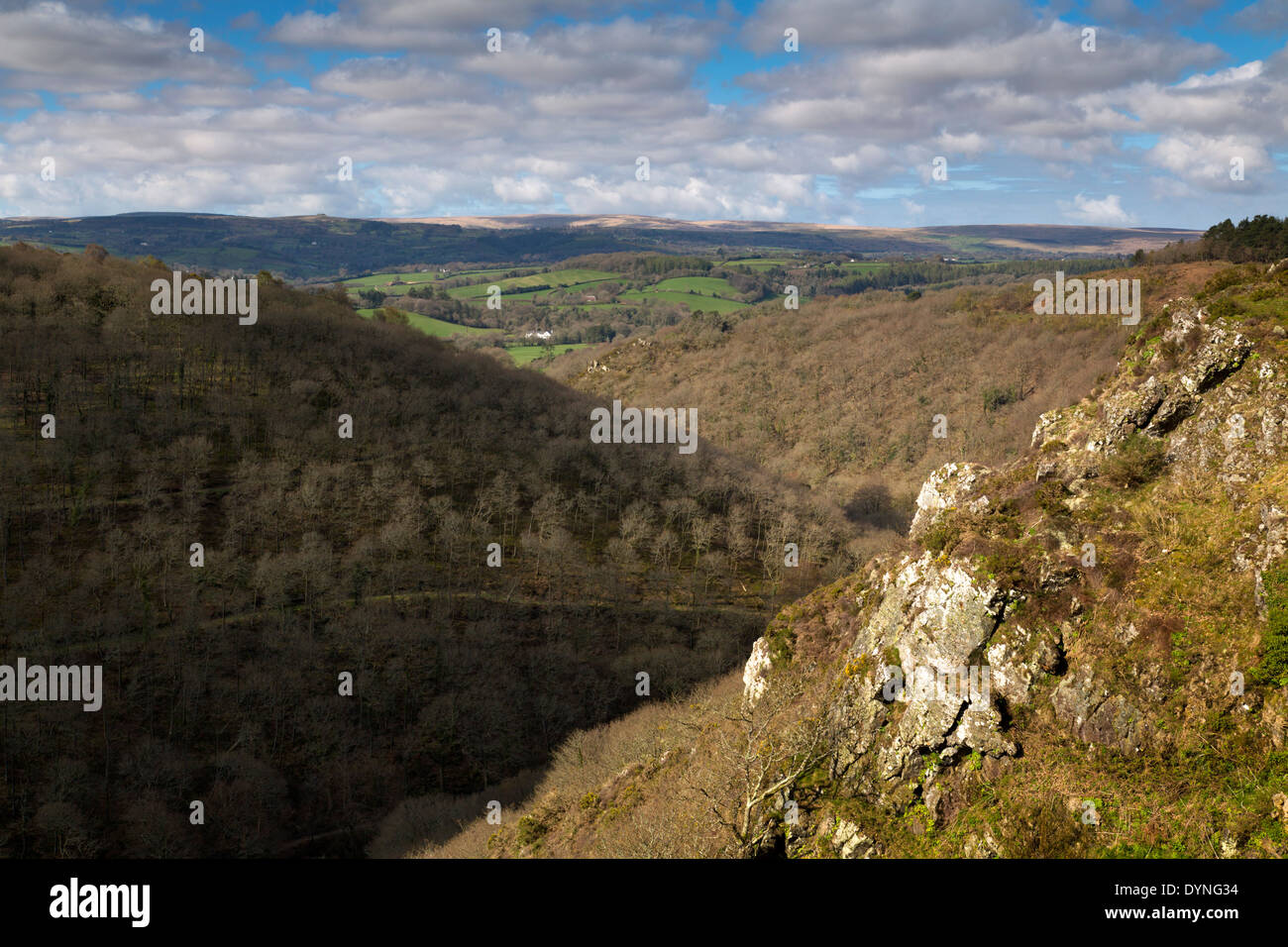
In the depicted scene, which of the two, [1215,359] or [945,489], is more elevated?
[1215,359]

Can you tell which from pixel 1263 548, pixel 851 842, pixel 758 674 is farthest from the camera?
pixel 758 674

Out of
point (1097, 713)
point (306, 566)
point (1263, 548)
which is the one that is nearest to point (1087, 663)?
point (1097, 713)

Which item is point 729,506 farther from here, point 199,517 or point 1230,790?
point 1230,790

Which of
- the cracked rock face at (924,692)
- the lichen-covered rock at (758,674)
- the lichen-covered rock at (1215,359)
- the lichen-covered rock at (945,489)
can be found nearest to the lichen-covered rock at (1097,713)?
the cracked rock face at (924,692)

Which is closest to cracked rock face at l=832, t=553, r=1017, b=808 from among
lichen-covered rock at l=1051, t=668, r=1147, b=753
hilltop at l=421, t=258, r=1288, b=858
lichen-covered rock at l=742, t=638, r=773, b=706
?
hilltop at l=421, t=258, r=1288, b=858

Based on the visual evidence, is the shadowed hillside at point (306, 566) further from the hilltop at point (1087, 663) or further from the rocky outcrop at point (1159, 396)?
the rocky outcrop at point (1159, 396)

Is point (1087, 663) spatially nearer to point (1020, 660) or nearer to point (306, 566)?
point (1020, 660)

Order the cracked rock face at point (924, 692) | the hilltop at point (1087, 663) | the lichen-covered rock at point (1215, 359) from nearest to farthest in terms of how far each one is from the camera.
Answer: the hilltop at point (1087, 663) → the cracked rock face at point (924, 692) → the lichen-covered rock at point (1215, 359)
